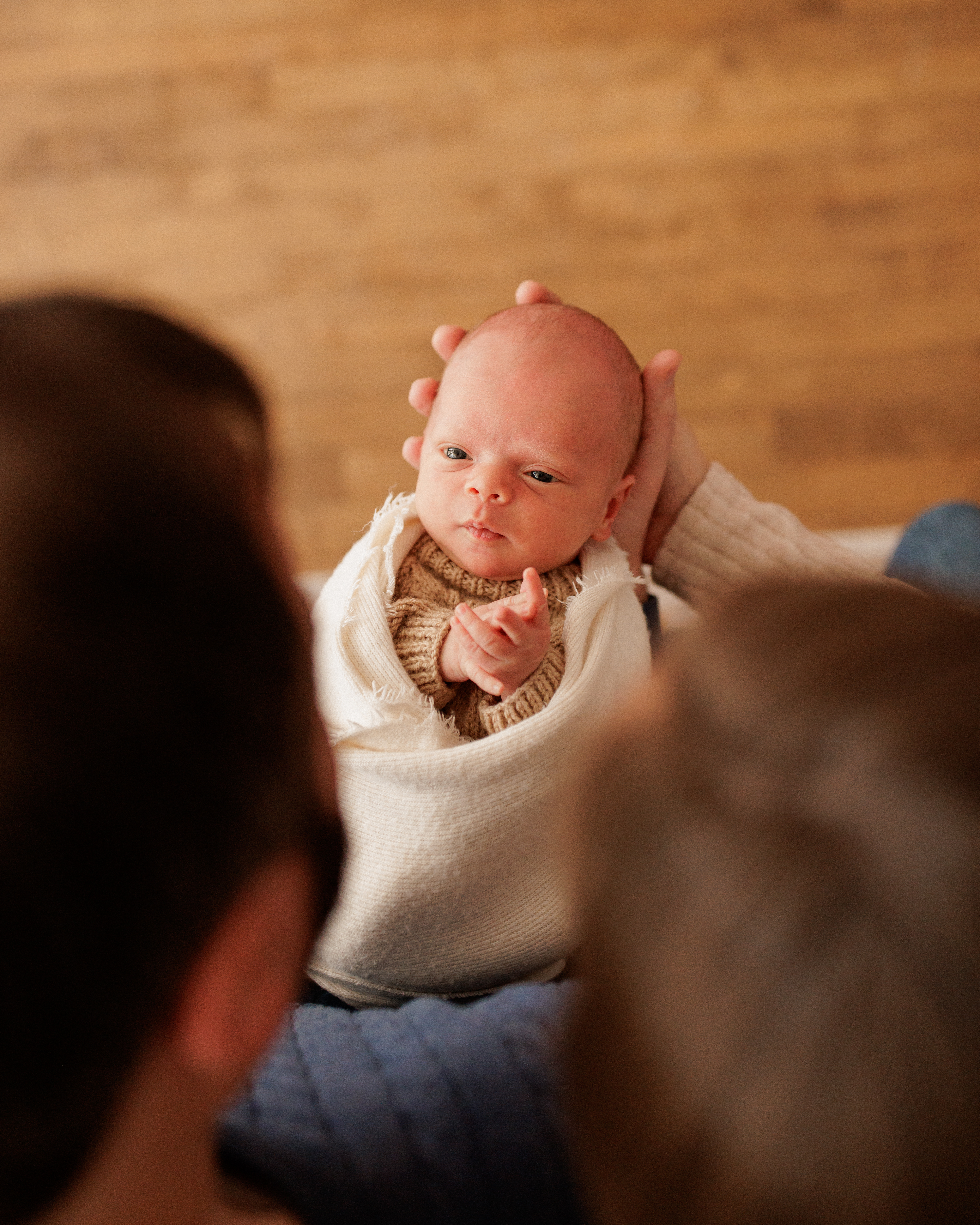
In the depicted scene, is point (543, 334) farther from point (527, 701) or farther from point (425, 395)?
point (527, 701)

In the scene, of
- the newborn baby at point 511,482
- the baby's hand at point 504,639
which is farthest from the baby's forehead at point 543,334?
the baby's hand at point 504,639

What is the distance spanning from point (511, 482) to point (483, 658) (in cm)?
17

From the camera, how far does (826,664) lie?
0.98 feet

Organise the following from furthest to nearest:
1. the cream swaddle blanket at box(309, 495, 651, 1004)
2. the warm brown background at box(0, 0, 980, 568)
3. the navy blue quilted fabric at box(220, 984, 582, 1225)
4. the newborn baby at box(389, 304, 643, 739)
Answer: the warm brown background at box(0, 0, 980, 568), the newborn baby at box(389, 304, 643, 739), the cream swaddle blanket at box(309, 495, 651, 1004), the navy blue quilted fabric at box(220, 984, 582, 1225)

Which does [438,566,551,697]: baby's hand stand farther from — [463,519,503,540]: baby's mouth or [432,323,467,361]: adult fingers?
[432,323,467,361]: adult fingers

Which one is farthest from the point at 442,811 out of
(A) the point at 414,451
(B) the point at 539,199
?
(B) the point at 539,199

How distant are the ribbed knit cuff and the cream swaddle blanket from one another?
0.02 metres

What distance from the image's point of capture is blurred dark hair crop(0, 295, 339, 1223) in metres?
0.25

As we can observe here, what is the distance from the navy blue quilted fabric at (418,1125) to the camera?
485 mm

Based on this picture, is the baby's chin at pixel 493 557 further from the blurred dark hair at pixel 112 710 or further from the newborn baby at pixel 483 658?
the blurred dark hair at pixel 112 710

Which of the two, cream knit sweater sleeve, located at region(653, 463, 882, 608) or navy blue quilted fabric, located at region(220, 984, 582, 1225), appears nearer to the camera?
navy blue quilted fabric, located at region(220, 984, 582, 1225)


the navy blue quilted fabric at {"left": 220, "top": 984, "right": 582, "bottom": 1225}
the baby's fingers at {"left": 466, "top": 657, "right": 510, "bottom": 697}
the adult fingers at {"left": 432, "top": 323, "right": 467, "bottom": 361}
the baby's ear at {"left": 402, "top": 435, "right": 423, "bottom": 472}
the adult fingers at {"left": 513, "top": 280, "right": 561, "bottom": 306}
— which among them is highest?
the adult fingers at {"left": 513, "top": 280, "right": 561, "bottom": 306}

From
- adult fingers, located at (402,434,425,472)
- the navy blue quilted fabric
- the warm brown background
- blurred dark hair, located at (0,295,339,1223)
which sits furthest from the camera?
the warm brown background

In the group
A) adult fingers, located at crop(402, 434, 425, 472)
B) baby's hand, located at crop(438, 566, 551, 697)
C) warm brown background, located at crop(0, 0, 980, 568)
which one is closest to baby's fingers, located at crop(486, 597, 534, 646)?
baby's hand, located at crop(438, 566, 551, 697)
